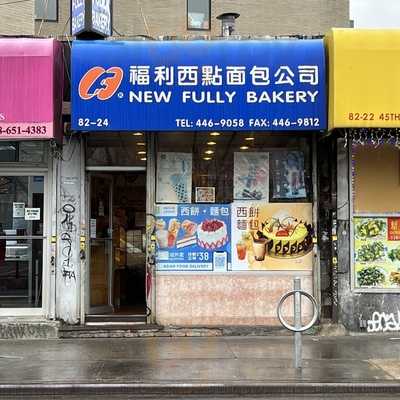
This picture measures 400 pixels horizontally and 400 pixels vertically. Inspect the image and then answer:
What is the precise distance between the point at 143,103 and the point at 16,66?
1.96 meters

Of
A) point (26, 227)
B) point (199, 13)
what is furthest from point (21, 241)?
point (199, 13)

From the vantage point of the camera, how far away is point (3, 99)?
397 inches

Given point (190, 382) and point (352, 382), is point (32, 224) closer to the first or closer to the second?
point (190, 382)

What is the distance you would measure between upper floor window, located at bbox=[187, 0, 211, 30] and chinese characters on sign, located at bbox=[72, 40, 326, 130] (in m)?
14.1

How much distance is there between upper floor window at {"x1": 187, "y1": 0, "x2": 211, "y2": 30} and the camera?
77.8 ft

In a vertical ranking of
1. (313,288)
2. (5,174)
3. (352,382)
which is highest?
(5,174)

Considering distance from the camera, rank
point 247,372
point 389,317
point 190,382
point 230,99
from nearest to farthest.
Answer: point 190,382
point 247,372
point 230,99
point 389,317

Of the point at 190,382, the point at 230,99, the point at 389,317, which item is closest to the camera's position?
the point at 190,382

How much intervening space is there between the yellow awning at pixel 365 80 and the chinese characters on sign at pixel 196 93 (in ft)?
0.93

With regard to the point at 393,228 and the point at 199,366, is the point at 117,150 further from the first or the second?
the point at 393,228

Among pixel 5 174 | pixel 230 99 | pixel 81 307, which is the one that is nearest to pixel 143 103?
pixel 230 99

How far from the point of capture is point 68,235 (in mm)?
10867

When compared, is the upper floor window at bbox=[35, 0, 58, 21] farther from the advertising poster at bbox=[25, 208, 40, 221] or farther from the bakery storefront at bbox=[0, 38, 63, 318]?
the advertising poster at bbox=[25, 208, 40, 221]

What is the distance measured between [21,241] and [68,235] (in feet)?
A: 2.55
